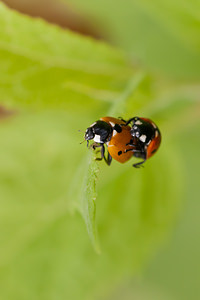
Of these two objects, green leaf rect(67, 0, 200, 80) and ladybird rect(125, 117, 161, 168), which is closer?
ladybird rect(125, 117, 161, 168)

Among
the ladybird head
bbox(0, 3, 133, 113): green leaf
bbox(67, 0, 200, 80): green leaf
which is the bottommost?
the ladybird head

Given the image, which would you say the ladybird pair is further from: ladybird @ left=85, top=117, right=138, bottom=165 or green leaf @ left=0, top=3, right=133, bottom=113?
green leaf @ left=0, top=3, right=133, bottom=113

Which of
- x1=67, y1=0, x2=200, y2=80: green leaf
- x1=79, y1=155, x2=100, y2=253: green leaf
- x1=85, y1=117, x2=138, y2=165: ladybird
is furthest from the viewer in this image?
x1=67, y1=0, x2=200, y2=80: green leaf

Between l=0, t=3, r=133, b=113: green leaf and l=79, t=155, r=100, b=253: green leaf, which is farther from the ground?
l=0, t=3, r=133, b=113: green leaf

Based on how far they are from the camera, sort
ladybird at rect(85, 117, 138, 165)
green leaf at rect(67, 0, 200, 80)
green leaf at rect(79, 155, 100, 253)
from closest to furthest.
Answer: green leaf at rect(79, 155, 100, 253) → ladybird at rect(85, 117, 138, 165) → green leaf at rect(67, 0, 200, 80)

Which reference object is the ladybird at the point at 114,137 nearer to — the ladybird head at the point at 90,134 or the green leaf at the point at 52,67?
the ladybird head at the point at 90,134

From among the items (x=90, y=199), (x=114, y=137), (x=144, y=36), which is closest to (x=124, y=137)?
(x=114, y=137)

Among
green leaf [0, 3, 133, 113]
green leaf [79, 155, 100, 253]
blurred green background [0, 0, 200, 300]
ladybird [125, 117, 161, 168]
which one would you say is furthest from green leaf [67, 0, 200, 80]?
green leaf [79, 155, 100, 253]

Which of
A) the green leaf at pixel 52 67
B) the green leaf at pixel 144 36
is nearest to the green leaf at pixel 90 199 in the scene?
the green leaf at pixel 52 67
